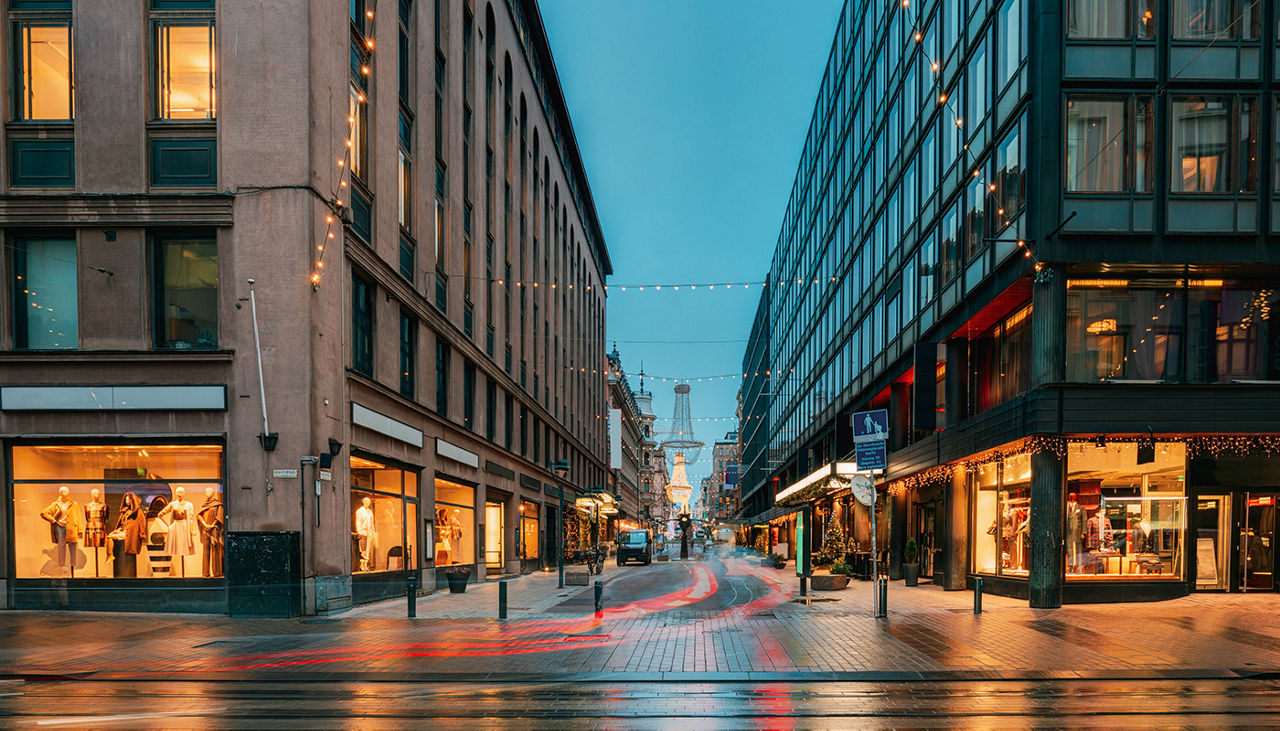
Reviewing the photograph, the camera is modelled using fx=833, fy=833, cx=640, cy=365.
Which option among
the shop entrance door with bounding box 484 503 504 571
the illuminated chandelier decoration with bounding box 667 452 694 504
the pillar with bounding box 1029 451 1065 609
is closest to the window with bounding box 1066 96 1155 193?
the pillar with bounding box 1029 451 1065 609

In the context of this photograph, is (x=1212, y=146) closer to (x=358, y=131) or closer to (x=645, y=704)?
(x=645, y=704)

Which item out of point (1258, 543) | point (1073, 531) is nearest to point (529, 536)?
point (1073, 531)

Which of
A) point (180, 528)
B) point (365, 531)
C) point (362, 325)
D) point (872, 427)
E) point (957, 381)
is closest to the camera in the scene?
point (872, 427)

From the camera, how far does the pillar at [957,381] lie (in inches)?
1004

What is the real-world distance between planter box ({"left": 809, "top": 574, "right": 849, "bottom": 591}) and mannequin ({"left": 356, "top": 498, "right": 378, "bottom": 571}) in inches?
495

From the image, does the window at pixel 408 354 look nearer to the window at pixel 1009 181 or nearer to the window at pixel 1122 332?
the window at pixel 1009 181

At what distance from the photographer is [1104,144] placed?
63.9 ft

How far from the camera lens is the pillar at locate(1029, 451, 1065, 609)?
19297 millimetres

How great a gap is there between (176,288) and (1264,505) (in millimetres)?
26906

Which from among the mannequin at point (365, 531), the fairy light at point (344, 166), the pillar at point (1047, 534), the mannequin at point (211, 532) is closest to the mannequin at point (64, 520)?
the mannequin at point (211, 532)

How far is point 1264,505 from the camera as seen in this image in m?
21.1

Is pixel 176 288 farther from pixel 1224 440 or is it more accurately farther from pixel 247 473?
pixel 1224 440

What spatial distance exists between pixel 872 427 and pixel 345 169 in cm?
1388

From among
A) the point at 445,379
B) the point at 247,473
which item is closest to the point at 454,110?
the point at 445,379
